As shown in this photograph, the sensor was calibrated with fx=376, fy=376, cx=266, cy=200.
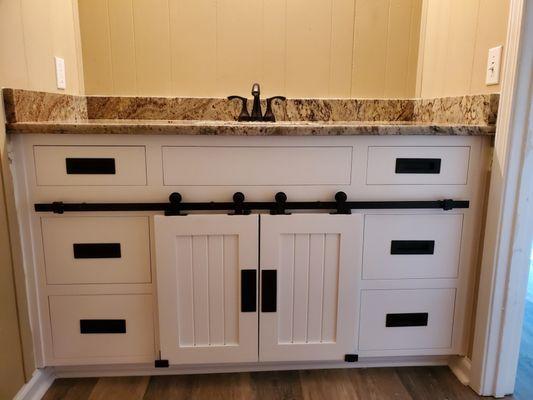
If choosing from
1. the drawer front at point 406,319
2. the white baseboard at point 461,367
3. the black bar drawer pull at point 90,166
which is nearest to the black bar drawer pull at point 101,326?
the black bar drawer pull at point 90,166

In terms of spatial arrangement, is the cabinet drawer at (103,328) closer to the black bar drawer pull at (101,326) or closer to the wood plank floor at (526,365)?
the black bar drawer pull at (101,326)

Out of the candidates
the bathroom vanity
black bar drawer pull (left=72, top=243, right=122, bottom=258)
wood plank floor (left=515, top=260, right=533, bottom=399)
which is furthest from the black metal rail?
wood plank floor (left=515, top=260, right=533, bottom=399)

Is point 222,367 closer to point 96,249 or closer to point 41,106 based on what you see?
point 96,249

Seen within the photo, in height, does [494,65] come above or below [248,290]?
above

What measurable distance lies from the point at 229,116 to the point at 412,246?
97 cm

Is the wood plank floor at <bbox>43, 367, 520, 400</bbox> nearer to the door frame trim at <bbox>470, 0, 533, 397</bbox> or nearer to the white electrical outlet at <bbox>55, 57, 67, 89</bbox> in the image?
the door frame trim at <bbox>470, 0, 533, 397</bbox>

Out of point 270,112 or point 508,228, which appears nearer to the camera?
point 508,228

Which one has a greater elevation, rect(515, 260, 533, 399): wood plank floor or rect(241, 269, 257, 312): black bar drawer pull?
rect(241, 269, 257, 312): black bar drawer pull

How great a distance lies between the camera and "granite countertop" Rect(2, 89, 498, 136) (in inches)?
45.2

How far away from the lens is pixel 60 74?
1.48 meters

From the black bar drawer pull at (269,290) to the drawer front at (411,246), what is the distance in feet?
1.03

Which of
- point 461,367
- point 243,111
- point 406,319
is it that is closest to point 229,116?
point 243,111

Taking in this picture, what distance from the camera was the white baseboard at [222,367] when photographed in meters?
1.36

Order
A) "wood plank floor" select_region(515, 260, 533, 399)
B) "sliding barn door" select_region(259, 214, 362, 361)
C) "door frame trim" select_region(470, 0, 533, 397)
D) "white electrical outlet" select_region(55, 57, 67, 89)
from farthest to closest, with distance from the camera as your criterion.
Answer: "white electrical outlet" select_region(55, 57, 67, 89)
"wood plank floor" select_region(515, 260, 533, 399)
"sliding barn door" select_region(259, 214, 362, 361)
"door frame trim" select_region(470, 0, 533, 397)
